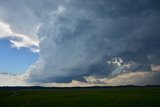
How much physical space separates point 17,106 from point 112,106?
18248 millimetres

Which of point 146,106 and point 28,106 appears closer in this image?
point 146,106

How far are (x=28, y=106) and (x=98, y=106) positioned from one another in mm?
13549

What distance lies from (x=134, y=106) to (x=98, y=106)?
5.90 metres

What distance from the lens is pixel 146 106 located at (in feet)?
Answer: 138

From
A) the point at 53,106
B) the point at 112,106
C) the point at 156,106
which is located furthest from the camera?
the point at 53,106

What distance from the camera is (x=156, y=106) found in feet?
135

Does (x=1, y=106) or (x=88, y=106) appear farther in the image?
(x=1, y=106)

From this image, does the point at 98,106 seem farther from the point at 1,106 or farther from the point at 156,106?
the point at 1,106

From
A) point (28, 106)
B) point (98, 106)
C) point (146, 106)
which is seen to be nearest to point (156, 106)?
point (146, 106)

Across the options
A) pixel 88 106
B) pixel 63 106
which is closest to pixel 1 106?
pixel 63 106

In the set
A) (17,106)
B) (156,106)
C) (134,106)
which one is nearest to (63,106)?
(17,106)

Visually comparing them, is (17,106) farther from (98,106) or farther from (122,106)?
(122,106)

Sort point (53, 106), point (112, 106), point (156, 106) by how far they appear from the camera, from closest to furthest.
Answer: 1. point (156, 106)
2. point (112, 106)
3. point (53, 106)

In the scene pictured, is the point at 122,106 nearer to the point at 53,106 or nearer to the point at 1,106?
the point at 53,106
